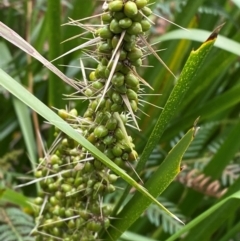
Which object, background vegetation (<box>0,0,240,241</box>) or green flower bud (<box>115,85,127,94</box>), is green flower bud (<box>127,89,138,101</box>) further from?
background vegetation (<box>0,0,240,241</box>)

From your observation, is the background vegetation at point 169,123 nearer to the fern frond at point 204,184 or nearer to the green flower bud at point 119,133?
the fern frond at point 204,184

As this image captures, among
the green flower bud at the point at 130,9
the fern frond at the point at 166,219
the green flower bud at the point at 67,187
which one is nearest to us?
the green flower bud at the point at 130,9

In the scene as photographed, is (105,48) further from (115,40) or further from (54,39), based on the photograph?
(54,39)

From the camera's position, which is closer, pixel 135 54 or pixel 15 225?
pixel 135 54

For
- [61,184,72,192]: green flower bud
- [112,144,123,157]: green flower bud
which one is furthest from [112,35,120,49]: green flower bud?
[61,184,72,192]: green flower bud

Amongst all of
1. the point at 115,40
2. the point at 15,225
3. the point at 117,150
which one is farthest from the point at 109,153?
the point at 15,225

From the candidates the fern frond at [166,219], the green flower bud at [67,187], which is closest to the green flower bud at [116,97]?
the green flower bud at [67,187]
